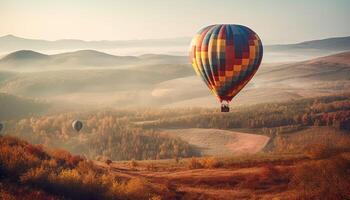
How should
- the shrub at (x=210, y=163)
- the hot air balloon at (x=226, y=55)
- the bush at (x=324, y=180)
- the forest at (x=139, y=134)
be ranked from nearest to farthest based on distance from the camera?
the bush at (x=324, y=180)
the shrub at (x=210, y=163)
the hot air balloon at (x=226, y=55)
the forest at (x=139, y=134)

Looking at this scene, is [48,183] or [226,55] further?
[226,55]

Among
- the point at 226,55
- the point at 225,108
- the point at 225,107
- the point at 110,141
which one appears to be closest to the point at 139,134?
the point at 110,141

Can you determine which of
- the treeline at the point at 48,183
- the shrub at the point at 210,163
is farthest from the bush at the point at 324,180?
the treeline at the point at 48,183

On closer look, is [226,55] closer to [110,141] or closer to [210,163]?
[210,163]

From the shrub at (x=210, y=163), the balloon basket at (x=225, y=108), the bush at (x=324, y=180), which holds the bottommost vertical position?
the shrub at (x=210, y=163)

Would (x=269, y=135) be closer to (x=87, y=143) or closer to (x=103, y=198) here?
(x=87, y=143)

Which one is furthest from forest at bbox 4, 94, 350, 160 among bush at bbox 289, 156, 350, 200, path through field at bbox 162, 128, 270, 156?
bush at bbox 289, 156, 350, 200

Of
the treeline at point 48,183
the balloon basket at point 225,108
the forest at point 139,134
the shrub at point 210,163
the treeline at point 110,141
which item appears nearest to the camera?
the treeline at point 48,183

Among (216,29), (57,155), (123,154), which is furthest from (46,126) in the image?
(57,155)

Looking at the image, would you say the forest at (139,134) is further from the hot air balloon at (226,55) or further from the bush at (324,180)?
the bush at (324,180)

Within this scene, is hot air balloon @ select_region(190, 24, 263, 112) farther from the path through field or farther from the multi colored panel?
the path through field
